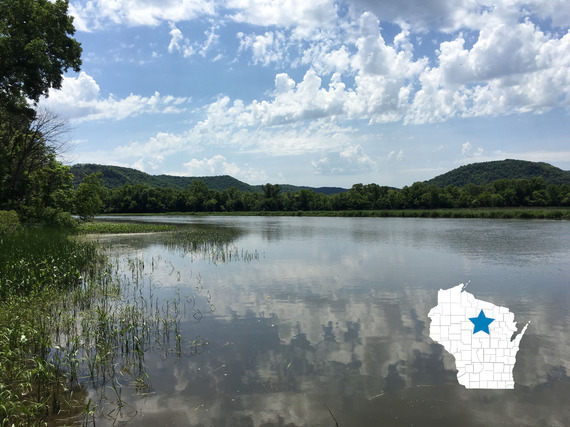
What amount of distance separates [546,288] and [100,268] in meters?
21.5

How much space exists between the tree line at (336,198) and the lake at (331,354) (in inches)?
4588

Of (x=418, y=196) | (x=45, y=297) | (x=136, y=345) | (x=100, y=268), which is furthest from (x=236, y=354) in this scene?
(x=418, y=196)

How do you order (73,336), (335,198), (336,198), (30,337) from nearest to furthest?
1. (30,337)
2. (73,336)
3. (336,198)
4. (335,198)

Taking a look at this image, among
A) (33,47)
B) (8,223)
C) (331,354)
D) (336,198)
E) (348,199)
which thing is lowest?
(331,354)

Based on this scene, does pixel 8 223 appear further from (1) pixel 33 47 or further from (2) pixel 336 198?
(2) pixel 336 198

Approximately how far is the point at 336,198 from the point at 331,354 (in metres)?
145

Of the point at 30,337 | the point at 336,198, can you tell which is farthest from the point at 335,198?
the point at 30,337

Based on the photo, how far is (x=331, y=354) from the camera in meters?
Result: 8.87

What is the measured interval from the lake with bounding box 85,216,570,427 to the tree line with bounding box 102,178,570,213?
116529 mm

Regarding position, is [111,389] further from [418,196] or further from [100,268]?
[418,196]

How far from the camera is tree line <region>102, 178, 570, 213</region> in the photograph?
396ft

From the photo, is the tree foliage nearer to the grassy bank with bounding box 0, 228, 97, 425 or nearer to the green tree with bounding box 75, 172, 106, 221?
the grassy bank with bounding box 0, 228, 97, 425

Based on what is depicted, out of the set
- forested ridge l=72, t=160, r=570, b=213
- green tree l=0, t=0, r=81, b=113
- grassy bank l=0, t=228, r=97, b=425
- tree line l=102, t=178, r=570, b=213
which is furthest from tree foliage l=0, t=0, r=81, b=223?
forested ridge l=72, t=160, r=570, b=213

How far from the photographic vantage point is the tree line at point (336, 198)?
396ft
